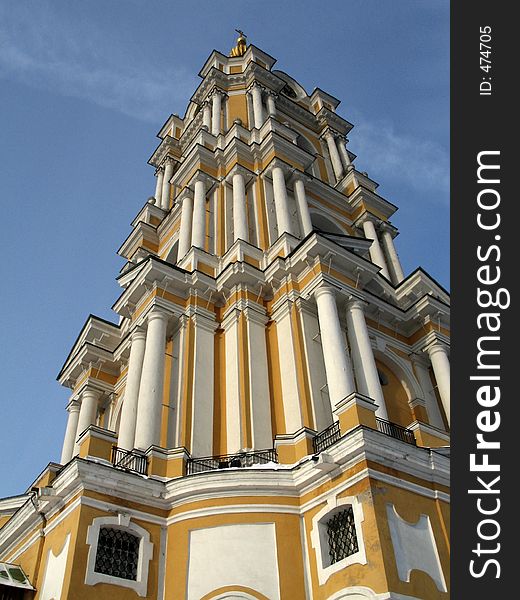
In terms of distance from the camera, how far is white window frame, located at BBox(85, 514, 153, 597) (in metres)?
14.6

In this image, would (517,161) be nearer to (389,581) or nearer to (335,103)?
(389,581)

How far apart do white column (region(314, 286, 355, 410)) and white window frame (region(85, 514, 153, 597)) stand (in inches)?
247

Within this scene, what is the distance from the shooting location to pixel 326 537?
624 inches

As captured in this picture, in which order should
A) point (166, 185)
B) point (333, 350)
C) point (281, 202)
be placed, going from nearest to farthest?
point (333, 350) < point (281, 202) < point (166, 185)

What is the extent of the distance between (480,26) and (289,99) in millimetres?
30090

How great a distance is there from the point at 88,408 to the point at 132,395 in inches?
238

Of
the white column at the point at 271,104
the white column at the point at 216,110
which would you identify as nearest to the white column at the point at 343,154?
the white column at the point at 271,104

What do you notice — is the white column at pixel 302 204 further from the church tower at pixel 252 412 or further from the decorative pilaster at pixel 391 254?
the decorative pilaster at pixel 391 254

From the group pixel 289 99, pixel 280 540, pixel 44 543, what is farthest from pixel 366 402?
pixel 289 99

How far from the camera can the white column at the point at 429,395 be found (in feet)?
80.7

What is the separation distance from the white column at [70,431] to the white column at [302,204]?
12.5 meters

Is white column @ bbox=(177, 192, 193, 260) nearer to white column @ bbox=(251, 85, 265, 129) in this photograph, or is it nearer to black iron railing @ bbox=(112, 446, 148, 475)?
white column @ bbox=(251, 85, 265, 129)

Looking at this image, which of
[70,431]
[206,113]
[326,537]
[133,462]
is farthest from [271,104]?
[326,537]

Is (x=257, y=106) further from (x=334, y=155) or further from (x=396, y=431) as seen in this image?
(x=396, y=431)
